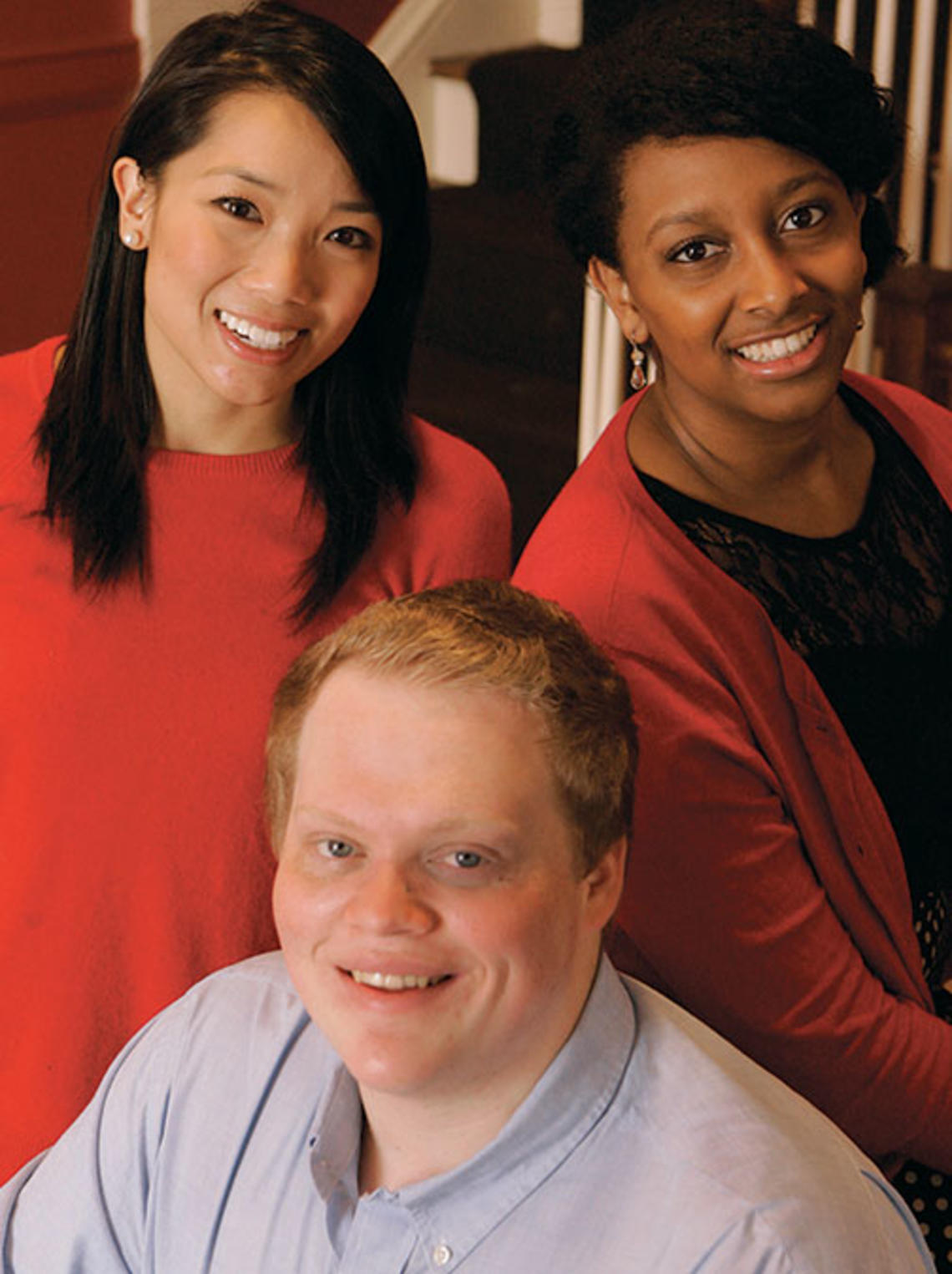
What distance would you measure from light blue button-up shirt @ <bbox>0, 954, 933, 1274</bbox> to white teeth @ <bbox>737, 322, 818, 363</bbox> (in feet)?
2.23

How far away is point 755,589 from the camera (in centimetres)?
192

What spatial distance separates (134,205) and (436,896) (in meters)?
0.90

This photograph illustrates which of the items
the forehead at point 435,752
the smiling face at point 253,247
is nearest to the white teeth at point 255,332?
the smiling face at point 253,247

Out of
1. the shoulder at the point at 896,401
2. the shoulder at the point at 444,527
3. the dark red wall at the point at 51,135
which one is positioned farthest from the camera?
the dark red wall at the point at 51,135

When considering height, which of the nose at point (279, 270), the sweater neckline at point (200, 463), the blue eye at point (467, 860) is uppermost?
Answer: the nose at point (279, 270)

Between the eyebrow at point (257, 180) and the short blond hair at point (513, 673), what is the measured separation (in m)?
0.52

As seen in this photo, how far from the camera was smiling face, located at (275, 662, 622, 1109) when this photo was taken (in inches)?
55.9

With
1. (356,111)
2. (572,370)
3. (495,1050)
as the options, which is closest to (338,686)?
(495,1050)

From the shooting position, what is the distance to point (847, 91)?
6.27ft

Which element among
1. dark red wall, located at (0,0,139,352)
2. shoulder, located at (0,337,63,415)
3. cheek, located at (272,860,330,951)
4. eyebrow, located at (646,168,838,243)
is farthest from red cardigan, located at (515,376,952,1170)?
dark red wall, located at (0,0,139,352)

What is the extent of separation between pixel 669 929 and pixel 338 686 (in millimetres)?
521

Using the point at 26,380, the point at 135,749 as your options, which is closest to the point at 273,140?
the point at 26,380

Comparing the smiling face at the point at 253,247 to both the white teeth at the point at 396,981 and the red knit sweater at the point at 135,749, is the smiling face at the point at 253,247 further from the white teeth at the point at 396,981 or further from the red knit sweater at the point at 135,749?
the white teeth at the point at 396,981

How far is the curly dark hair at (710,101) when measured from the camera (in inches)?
73.0
